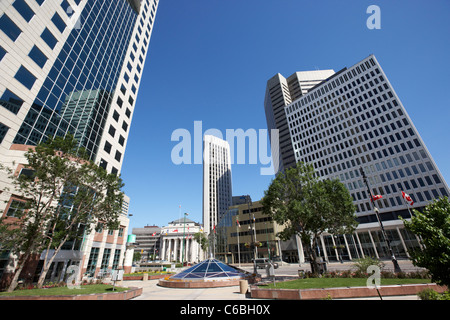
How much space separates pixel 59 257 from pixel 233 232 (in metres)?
54.3

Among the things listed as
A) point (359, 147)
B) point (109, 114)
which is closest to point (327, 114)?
point (359, 147)

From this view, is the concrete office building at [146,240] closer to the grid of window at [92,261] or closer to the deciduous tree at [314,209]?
the grid of window at [92,261]

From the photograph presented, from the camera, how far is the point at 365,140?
6316cm

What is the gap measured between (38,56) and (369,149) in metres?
78.2

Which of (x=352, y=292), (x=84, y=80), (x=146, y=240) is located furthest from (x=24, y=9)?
(x=146, y=240)

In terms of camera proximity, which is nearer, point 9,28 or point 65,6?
point 9,28

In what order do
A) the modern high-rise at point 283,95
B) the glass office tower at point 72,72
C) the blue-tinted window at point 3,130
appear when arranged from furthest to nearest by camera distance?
the modern high-rise at point 283,95 → the glass office tower at point 72,72 → the blue-tinted window at point 3,130

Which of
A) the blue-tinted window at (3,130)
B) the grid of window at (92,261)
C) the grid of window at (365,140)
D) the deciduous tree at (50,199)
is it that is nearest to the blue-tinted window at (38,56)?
the blue-tinted window at (3,130)

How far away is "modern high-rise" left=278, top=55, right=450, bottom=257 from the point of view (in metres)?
51.5

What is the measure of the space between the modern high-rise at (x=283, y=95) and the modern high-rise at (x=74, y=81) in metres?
73.6

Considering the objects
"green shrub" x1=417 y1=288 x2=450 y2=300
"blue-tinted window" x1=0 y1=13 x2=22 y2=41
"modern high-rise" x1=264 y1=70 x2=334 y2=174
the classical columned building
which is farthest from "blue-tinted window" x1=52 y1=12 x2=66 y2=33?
the classical columned building

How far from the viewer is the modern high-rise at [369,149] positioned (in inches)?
2028

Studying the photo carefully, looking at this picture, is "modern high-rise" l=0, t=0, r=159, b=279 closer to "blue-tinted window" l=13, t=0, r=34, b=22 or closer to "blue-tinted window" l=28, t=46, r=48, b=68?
"blue-tinted window" l=28, t=46, r=48, b=68

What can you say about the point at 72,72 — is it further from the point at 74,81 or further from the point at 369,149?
the point at 369,149
